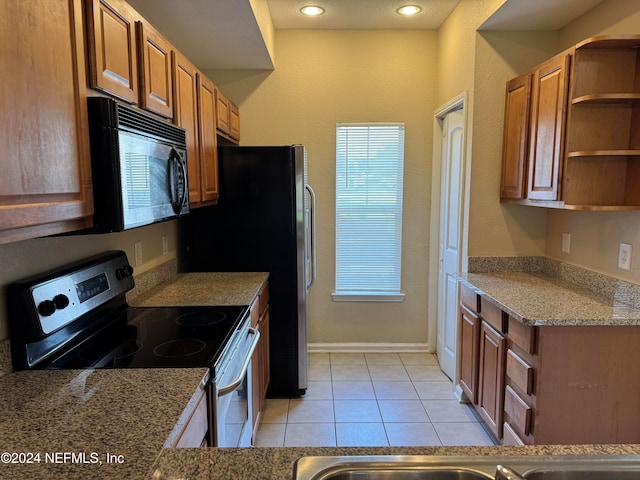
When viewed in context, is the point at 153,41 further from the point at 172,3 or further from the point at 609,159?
the point at 609,159

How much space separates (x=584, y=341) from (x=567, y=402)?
288 mm

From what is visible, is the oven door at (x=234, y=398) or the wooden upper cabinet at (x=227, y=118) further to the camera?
the wooden upper cabinet at (x=227, y=118)

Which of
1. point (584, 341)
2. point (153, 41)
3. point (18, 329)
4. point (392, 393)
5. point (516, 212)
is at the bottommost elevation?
point (392, 393)

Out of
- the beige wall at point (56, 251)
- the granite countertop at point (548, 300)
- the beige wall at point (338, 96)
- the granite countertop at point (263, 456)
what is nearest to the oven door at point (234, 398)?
the granite countertop at point (263, 456)

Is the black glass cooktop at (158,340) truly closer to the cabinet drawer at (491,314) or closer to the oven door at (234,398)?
the oven door at (234,398)

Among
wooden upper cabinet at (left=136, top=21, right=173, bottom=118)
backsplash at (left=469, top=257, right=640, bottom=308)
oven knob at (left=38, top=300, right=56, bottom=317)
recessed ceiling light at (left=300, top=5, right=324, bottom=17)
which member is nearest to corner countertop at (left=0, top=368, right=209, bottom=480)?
oven knob at (left=38, top=300, right=56, bottom=317)

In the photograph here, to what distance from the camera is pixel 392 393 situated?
3.04m

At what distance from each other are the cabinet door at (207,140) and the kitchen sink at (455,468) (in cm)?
180

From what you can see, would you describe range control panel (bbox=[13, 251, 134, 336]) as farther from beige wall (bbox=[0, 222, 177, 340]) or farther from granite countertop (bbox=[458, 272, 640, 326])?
granite countertop (bbox=[458, 272, 640, 326])

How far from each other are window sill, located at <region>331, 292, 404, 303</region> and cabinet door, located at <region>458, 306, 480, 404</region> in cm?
92

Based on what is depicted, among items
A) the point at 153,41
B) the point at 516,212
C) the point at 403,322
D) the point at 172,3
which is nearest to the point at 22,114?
the point at 153,41

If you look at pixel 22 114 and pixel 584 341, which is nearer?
pixel 22 114

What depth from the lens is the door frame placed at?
9.27 ft

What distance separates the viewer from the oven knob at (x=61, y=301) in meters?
1.45
